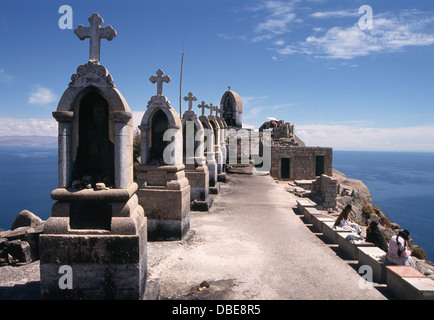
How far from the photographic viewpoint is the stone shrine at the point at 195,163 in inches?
455

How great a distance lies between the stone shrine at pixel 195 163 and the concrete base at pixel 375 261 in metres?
5.71

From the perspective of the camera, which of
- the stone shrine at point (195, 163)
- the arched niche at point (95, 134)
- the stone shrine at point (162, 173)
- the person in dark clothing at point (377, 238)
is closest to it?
the arched niche at point (95, 134)

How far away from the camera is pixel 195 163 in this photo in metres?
11.8

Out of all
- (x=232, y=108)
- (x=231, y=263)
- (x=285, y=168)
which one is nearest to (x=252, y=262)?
(x=231, y=263)

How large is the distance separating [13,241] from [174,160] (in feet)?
12.7

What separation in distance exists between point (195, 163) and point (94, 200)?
23.2 feet

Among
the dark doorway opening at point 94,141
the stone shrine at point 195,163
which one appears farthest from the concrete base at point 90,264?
the stone shrine at point 195,163

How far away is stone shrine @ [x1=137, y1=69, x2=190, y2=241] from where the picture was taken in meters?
8.03

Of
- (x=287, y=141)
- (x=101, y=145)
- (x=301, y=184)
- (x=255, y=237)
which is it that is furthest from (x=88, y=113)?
(x=287, y=141)

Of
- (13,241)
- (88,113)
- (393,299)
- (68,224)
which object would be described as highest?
(88,113)

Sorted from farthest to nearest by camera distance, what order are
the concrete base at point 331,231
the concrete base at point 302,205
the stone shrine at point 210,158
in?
the stone shrine at point 210,158 → the concrete base at point 302,205 → the concrete base at point 331,231

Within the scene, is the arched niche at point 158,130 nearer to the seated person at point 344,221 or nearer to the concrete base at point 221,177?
the seated person at point 344,221

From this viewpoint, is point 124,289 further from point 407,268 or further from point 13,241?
point 407,268
